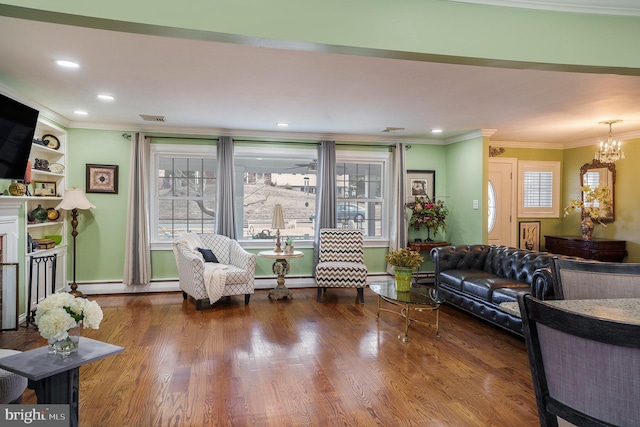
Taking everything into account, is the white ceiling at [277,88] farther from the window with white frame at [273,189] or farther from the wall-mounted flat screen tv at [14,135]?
the window with white frame at [273,189]

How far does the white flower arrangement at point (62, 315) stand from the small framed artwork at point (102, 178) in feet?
13.6

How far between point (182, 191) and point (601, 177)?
6.70 meters

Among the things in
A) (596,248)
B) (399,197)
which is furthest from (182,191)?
(596,248)

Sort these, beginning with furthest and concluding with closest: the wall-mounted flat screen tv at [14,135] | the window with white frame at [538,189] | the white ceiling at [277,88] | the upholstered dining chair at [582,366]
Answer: the window with white frame at [538,189]
the wall-mounted flat screen tv at [14,135]
the white ceiling at [277,88]
the upholstered dining chair at [582,366]

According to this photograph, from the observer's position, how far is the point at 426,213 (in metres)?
6.67

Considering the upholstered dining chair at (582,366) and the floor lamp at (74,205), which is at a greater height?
the floor lamp at (74,205)

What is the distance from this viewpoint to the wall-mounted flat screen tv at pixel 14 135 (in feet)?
10.7

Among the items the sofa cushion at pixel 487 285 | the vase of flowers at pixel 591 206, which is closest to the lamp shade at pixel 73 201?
the sofa cushion at pixel 487 285

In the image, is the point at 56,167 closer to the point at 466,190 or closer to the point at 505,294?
the point at 505,294

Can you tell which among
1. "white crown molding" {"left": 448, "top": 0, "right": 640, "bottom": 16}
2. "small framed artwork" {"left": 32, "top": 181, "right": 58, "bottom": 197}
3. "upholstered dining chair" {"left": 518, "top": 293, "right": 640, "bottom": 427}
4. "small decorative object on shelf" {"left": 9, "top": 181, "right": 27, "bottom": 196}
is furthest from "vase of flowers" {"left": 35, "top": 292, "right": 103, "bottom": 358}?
"small framed artwork" {"left": 32, "top": 181, "right": 58, "bottom": 197}

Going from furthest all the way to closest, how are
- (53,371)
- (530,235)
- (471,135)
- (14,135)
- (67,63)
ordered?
(530,235) < (471,135) < (14,135) < (67,63) < (53,371)

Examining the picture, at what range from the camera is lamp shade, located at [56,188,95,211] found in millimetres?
5227

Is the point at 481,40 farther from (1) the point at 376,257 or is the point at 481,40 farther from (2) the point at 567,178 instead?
(2) the point at 567,178

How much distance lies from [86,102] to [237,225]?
275 cm
